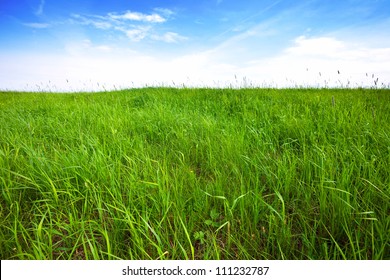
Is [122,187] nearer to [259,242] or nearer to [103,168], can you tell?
[103,168]

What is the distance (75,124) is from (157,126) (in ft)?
4.14

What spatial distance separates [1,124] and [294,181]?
13.5 feet
